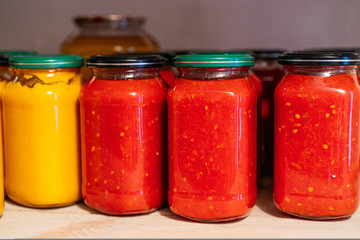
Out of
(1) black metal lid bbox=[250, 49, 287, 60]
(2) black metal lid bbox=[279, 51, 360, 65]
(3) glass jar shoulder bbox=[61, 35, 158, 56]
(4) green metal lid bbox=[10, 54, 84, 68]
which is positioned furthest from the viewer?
(3) glass jar shoulder bbox=[61, 35, 158, 56]

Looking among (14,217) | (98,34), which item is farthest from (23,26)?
(14,217)

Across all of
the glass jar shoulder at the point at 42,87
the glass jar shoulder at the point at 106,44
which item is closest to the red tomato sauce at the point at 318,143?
the glass jar shoulder at the point at 42,87

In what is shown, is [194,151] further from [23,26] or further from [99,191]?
[23,26]

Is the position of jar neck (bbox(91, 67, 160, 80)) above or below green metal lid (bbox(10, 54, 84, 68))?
below

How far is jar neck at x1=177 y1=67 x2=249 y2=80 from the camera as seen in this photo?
2.76 feet

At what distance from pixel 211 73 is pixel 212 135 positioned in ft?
0.36

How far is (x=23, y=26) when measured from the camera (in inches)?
56.7

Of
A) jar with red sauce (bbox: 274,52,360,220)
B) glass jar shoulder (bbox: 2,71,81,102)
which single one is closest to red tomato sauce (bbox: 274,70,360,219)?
jar with red sauce (bbox: 274,52,360,220)

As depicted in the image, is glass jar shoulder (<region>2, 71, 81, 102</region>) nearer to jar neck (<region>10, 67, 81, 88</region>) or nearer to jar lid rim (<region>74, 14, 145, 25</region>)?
jar neck (<region>10, 67, 81, 88</region>)

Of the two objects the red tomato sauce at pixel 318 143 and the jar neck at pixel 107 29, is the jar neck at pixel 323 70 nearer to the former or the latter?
the red tomato sauce at pixel 318 143

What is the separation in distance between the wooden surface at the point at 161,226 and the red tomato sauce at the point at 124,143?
4 cm

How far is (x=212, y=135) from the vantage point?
840 mm

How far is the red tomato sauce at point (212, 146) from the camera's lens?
2.73ft

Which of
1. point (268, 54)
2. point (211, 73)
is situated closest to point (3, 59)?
point (211, 73)
